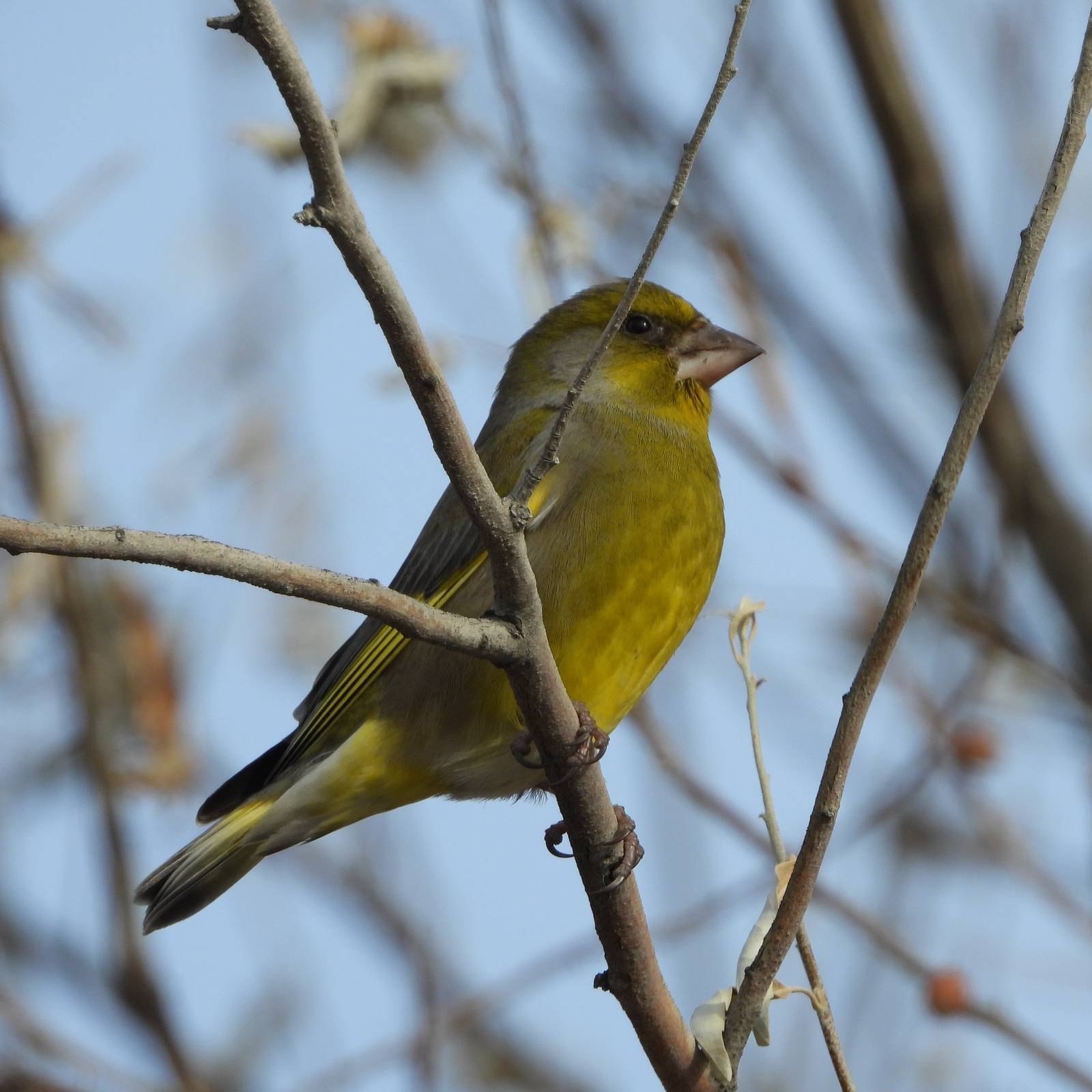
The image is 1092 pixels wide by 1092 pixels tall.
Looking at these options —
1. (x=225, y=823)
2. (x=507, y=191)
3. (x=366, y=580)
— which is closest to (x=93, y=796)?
(x=225, y=823)

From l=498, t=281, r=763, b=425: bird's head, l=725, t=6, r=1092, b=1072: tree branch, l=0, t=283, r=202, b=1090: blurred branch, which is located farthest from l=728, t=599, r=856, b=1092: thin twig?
l=0, t=283, r=202, b=1090: blurred branch

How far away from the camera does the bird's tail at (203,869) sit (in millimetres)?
4230

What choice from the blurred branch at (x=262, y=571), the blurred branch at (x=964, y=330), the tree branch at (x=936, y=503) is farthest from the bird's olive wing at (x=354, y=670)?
the blurred branch at (x=964, y=330)

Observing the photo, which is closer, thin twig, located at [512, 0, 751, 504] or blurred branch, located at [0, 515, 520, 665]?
blurred branch, located at [0, 515, 520, 665]

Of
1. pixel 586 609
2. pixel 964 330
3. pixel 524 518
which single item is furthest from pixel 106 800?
pixel 964 330

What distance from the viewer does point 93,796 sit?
5387 mm

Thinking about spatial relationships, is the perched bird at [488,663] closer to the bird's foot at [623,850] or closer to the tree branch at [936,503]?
the bird's foot at [623,850]

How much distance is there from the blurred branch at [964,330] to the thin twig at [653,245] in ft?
9.48

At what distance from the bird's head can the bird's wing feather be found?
1.02ft

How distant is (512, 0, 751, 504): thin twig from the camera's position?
2.47 m

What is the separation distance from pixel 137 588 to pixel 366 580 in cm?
437

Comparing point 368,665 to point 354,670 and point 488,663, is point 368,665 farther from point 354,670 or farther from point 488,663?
point 488,663

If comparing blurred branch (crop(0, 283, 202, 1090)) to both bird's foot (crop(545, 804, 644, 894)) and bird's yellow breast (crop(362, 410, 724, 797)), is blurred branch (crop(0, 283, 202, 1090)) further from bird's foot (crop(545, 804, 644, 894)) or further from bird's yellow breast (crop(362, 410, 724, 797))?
bird's foot (crop(545, 804, 644, 894))

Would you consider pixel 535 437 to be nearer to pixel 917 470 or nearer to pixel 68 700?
pixel 917 470
